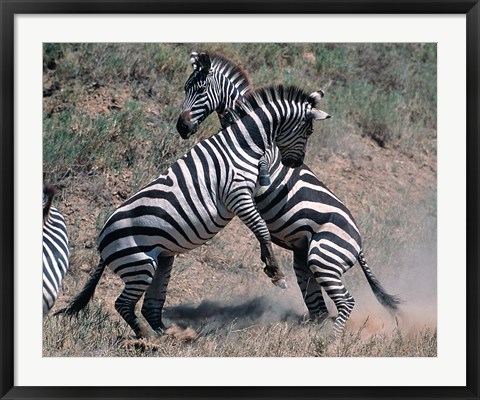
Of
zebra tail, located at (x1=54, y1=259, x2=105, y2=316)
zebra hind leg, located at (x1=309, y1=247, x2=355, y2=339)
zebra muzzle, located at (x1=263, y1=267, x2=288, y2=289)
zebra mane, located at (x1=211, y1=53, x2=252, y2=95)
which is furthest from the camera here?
zebra mane, located at (x1=211, y1=53, x2=252, y2=95)

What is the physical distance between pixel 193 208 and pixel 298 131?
1325 millimetres

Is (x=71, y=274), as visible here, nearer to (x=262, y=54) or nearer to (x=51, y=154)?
(x=51, y=154)

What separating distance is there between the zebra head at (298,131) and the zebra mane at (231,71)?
0.86 meters

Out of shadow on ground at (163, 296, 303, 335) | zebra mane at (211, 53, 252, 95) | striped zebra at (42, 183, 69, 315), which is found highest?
zebra mane at (211, 53, 252, 95)

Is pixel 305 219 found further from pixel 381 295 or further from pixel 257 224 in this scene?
pixel 381 295

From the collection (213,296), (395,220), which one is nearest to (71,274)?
(213,296)

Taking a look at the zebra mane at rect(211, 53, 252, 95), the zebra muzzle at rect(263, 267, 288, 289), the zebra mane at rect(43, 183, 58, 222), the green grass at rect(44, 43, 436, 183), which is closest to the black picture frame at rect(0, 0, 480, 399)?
the zebra mane at rect(43, 183, 58, 222)

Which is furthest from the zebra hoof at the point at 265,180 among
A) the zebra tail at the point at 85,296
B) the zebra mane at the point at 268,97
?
the zebra tail at the point at 85,296

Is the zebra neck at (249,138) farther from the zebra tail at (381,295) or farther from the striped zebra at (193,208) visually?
the zebra tail at (381,295)

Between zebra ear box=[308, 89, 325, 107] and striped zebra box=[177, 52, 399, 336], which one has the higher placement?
zebra ear box=[308, 89, 325, 107]

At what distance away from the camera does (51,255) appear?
309 inches

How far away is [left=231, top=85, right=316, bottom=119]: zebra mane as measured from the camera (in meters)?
9.12

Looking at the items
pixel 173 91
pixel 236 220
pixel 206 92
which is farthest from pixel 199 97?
pixel 173 91

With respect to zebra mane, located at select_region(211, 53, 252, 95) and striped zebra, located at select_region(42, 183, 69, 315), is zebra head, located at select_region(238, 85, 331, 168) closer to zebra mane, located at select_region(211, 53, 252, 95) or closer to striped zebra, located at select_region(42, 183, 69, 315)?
zebra mane, located at select_region(211, 53, 252, 95)
